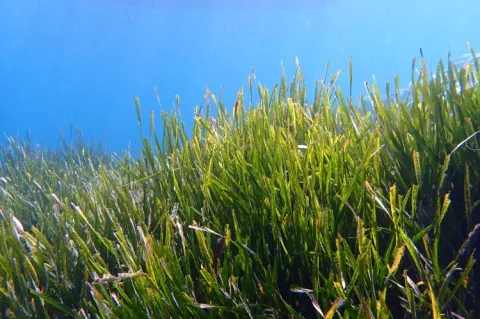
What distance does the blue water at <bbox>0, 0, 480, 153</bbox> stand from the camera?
53344mm

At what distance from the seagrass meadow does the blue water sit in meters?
41.9

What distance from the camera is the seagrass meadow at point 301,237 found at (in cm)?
121

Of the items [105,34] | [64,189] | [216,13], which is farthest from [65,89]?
[64,189]

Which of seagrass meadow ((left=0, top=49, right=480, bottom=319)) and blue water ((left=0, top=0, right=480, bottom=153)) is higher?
blue water ((left=0, top=0, right=480, bottom=153))

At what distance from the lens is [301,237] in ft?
4.57

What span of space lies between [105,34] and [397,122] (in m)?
60.9

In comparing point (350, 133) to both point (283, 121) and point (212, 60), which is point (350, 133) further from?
point (212, 60)

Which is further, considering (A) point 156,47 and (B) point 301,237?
(A) point 156,47

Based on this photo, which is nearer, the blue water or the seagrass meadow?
the seagrass meadow

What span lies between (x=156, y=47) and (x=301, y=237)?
77034mm

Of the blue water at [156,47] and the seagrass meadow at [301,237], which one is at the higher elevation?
the blue water at [156,47]

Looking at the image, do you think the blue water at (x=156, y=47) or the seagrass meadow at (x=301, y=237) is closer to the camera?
the seagrass meadow at (x=301, y=237)

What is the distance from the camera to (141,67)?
80.1m

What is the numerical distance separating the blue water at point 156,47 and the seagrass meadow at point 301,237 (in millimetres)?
41937
